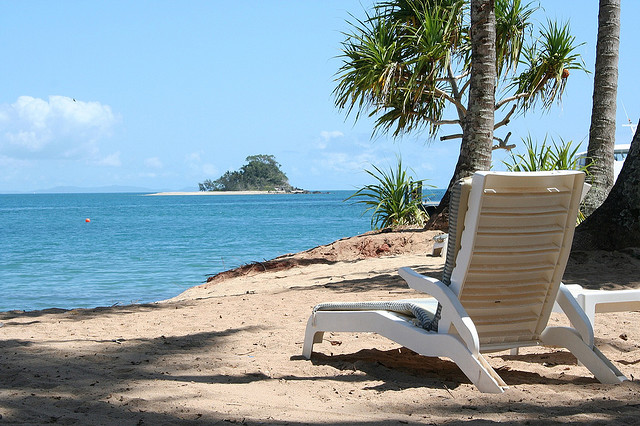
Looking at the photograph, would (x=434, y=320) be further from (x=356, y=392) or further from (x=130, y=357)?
(x=130, y=357)

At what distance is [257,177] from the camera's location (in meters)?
133

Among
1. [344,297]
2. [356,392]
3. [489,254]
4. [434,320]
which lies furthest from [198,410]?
[344,297]

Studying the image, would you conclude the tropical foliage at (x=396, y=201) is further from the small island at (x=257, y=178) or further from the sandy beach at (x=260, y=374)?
the small island at (x=257, y=178)

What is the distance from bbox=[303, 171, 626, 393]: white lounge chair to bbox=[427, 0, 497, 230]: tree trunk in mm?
6694

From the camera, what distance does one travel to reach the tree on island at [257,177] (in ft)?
427

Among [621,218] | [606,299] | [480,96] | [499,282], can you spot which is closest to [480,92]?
[480,96]

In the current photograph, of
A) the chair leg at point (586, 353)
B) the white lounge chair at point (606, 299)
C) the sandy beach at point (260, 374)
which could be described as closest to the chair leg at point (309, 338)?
the sandy beach at point (260, 374)

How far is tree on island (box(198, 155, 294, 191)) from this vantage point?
13012 cm

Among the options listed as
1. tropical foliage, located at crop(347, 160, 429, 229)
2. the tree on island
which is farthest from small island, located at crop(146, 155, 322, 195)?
tropical foliage, located at crop(347, 160, 429, 229)

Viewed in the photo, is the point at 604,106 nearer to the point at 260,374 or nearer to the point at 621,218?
the point at 621,218

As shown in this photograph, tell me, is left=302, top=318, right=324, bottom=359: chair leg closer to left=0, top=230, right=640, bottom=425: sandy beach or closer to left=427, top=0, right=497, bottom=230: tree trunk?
left=0, top=230, right=640, bottom=425: sandy beach

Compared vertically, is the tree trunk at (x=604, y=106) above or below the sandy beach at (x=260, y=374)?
above

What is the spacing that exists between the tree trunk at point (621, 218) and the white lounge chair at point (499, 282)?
12.2ft

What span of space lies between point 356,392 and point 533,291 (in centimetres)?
100
